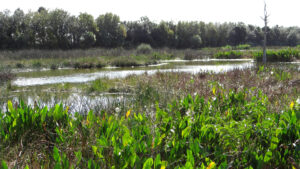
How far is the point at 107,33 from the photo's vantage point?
43938 millimetres

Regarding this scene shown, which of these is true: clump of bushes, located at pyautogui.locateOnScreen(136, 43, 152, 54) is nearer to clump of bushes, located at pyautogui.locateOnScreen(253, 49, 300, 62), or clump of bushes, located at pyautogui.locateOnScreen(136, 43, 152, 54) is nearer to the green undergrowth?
clump of bushes, located at pyautogui.locateOnScreen(253, 49, 300, 62)

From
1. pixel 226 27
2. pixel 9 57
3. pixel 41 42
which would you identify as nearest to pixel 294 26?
pixel 226 27

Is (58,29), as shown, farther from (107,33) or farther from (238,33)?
(238,33)

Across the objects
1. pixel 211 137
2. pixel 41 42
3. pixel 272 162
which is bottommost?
pixel 272 162

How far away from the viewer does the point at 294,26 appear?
246 ft

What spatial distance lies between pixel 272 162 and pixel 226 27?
64.1m

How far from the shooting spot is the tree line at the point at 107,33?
36031 millimetres

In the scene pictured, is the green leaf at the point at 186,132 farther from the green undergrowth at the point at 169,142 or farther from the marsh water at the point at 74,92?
the marsh water at the point at 74,92

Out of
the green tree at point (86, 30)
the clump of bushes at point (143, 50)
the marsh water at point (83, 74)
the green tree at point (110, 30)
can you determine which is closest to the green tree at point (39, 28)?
the green tree at point (86, 30)

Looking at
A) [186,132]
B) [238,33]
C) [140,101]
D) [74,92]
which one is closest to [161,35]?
[238,33]

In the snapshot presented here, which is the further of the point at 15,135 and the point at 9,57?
the point at 9,57

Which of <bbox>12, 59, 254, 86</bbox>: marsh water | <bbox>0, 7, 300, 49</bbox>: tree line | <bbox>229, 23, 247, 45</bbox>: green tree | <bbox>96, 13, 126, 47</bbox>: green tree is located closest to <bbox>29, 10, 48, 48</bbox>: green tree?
<bbox>0, 7, 300, 49</bbox>: tree line

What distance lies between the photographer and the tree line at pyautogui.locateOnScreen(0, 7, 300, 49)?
118 feet

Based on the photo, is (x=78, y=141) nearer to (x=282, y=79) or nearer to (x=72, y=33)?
(x=282, y=79)
